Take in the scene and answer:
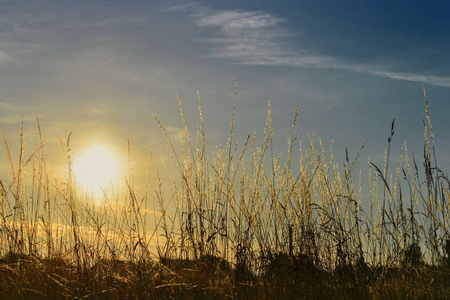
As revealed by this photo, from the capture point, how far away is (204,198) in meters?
3.21

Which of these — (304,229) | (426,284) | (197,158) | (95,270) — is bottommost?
(426,284)

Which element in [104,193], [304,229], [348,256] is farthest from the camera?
[104,193]

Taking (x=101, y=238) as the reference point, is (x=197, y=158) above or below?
above

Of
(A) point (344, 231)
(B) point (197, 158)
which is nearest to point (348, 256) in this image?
(A) point (344, 231)

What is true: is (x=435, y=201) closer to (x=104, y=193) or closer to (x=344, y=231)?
(x=344, y=231)

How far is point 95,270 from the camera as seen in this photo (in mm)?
3391

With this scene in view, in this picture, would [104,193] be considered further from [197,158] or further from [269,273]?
[269,273]

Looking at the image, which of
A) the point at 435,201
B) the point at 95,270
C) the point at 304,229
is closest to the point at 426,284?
the point at 435,201

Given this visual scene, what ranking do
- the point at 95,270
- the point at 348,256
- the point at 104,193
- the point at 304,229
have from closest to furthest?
the point at 348,256, the point at 304,229, the point at 95,270, the point at 104,193

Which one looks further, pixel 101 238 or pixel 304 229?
pixel 101 238

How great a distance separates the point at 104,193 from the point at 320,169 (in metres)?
1.82

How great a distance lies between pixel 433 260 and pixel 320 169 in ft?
3.42

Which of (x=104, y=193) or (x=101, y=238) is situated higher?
(x=104, y=193)

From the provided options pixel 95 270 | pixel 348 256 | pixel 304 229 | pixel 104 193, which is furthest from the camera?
pixel 104 193
